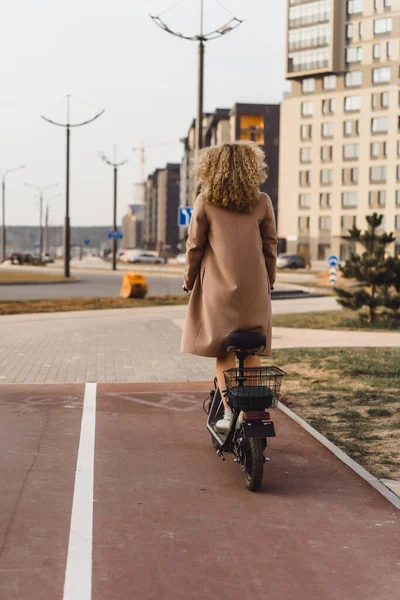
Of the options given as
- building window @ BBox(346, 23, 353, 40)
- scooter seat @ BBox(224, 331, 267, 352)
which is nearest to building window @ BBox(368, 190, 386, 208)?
building window @ BBox(346, 23, 353, 40)

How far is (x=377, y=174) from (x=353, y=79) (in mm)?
10327

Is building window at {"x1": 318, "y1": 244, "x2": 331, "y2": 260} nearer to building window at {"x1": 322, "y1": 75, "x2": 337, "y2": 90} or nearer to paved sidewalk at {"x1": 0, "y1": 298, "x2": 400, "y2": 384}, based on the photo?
building window at {"x1": 322, "y1": 75, "x2": 337, "y2": 90}

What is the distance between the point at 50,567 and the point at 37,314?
16.5 meters

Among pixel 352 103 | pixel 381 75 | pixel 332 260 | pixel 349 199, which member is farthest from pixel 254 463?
pixel 352 103

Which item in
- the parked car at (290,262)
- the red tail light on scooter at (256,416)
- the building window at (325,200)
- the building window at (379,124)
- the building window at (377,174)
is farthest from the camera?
the building window at (325,200)

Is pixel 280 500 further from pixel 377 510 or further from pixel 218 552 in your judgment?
pixel 218 552

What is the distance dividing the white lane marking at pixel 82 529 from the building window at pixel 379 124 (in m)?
85.1

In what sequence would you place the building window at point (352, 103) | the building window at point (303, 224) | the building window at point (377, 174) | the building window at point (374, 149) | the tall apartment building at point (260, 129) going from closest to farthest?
the building window at point (377, 174), the building window at point (374, 149), the building window at point (352, 103), the building window at point (303, 224), the tall apartment building at point (260, 129)

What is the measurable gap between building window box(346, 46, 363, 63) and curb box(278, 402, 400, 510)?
280 ft

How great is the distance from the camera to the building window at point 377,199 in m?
87.6

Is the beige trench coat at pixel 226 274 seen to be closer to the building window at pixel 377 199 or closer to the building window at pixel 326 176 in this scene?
the building window at pixel 377 199

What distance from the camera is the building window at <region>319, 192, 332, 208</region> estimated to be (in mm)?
92312

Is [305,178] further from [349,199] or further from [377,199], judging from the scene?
[377,199]

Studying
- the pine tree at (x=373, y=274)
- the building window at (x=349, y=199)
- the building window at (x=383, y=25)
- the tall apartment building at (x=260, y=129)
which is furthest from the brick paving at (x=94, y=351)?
the tall apartment building at (x=260, y=129)
